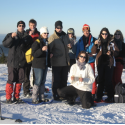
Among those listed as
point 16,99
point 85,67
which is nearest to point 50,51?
point 85,67

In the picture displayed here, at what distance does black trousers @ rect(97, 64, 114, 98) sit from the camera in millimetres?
4922

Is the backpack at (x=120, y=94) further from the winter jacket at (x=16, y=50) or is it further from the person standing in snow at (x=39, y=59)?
the winter jacket at (x=16, y=50)

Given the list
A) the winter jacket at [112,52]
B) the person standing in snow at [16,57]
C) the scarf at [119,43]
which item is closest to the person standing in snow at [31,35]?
the person standing in snow at [16,57]

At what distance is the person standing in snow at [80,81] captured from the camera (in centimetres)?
450

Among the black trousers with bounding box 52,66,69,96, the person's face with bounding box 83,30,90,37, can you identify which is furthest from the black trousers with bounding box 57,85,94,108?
the person's face with bounding box 83,30,90,37

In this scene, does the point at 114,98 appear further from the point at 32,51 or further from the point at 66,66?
the point at 32,51

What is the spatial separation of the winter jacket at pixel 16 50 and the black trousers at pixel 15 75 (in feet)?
0.40

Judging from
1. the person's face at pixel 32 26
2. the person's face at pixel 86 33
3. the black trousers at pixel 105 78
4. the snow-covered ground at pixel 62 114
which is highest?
the person's face at pixel 32 26

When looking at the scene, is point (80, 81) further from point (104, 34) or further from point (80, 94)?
point (104, 34)

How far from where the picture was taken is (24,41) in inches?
180

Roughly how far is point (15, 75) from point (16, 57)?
1.50 ft

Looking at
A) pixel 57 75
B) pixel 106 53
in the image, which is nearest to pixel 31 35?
pixel 57 75

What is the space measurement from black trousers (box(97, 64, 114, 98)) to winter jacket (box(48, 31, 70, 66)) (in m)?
0.97

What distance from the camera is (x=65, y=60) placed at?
16.6ft
